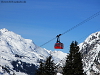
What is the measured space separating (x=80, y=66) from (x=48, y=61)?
17.0 m

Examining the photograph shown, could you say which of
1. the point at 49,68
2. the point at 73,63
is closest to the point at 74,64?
the point at 73,63

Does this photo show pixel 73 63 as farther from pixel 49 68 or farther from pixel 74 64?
Answer: pixel 49 68

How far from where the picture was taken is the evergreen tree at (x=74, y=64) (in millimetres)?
52094

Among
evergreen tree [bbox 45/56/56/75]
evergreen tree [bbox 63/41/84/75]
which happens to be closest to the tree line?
evergreen tree [bbox 63/41/84/75]

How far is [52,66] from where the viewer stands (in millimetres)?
67312

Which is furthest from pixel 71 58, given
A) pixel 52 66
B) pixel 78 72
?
pixel 52 66

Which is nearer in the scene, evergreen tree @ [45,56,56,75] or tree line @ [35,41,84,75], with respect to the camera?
tree line @ [35,41,84,75]

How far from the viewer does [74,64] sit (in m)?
53.8

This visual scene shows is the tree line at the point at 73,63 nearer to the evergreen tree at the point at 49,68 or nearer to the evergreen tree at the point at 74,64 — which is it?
the evergreen tree at the point at 74,64

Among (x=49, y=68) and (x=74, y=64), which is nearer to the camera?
(x=74, y=64)

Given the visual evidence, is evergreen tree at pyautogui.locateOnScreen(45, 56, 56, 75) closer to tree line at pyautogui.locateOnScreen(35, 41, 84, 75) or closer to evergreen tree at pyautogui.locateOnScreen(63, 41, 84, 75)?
tree line at pyautogui.locateOnScreen(35, 41, 84, 75)

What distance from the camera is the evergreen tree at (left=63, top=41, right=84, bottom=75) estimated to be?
52.1 m

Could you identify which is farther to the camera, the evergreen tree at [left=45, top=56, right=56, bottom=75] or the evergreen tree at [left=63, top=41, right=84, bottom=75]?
the evergreen tree at [left=45, top=56, right=56, bottom=75]

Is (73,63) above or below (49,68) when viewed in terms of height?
below
